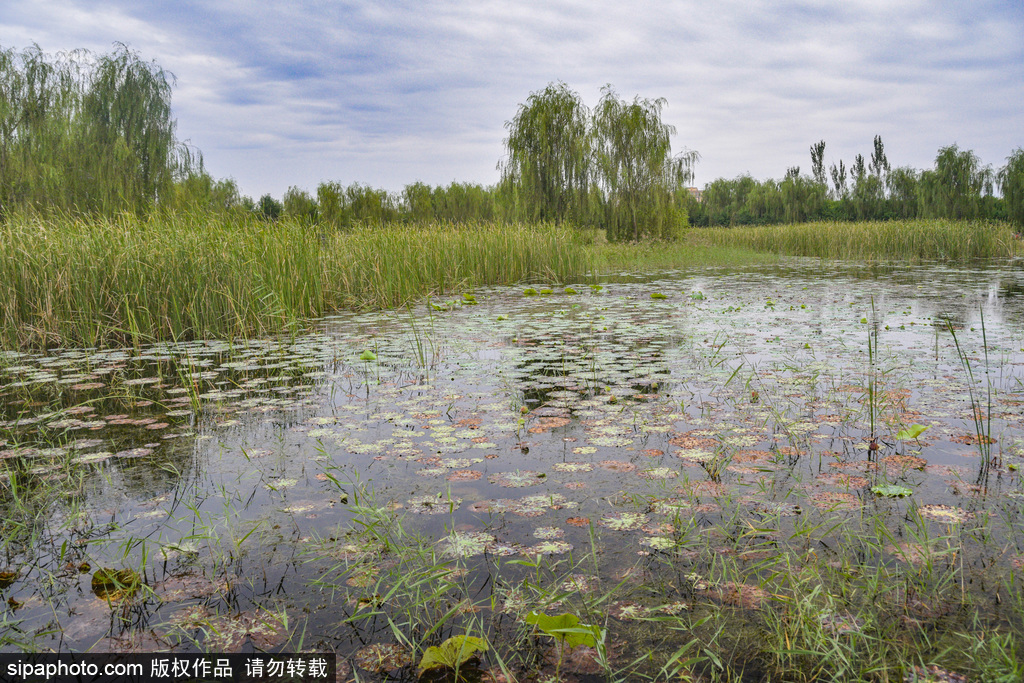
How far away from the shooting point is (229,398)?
3.82 m

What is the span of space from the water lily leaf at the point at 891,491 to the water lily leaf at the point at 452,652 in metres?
1.62

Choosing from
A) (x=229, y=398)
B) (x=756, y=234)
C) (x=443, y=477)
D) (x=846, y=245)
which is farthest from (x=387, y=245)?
(x=756, y=234)

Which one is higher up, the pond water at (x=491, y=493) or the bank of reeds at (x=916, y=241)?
the bank of reeds at (x=916, y=241)

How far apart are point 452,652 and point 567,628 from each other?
0.89 feet

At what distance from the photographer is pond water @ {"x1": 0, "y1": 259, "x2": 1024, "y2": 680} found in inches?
63.8

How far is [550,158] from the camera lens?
18.8 metres

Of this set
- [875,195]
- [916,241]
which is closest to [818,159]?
[875,195]

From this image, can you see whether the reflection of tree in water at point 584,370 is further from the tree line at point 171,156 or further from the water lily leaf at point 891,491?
the tree line at point 171,156

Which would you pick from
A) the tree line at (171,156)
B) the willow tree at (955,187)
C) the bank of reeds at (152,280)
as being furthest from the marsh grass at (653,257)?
the willow tree at (955,187)

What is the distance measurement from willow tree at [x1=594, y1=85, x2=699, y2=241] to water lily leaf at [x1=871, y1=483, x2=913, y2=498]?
60.6 feet

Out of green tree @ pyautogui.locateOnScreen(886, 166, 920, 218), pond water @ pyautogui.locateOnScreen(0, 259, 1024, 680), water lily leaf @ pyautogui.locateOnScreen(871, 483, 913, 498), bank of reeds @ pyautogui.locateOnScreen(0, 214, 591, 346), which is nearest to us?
pond water @ pyautogui.locateOnScreen(0, 259, 1024, 680)

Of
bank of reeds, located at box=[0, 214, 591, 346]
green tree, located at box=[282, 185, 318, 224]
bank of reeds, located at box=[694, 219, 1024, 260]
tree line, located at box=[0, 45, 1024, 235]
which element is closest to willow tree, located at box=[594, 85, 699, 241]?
tree line, located at box=[0, 45, 1024, 235]

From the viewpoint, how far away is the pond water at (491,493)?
63.8 inches

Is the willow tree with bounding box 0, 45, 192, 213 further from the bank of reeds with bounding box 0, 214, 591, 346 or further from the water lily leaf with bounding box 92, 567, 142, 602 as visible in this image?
the water lily leaf with bounding box 92, 567, 142, 602
